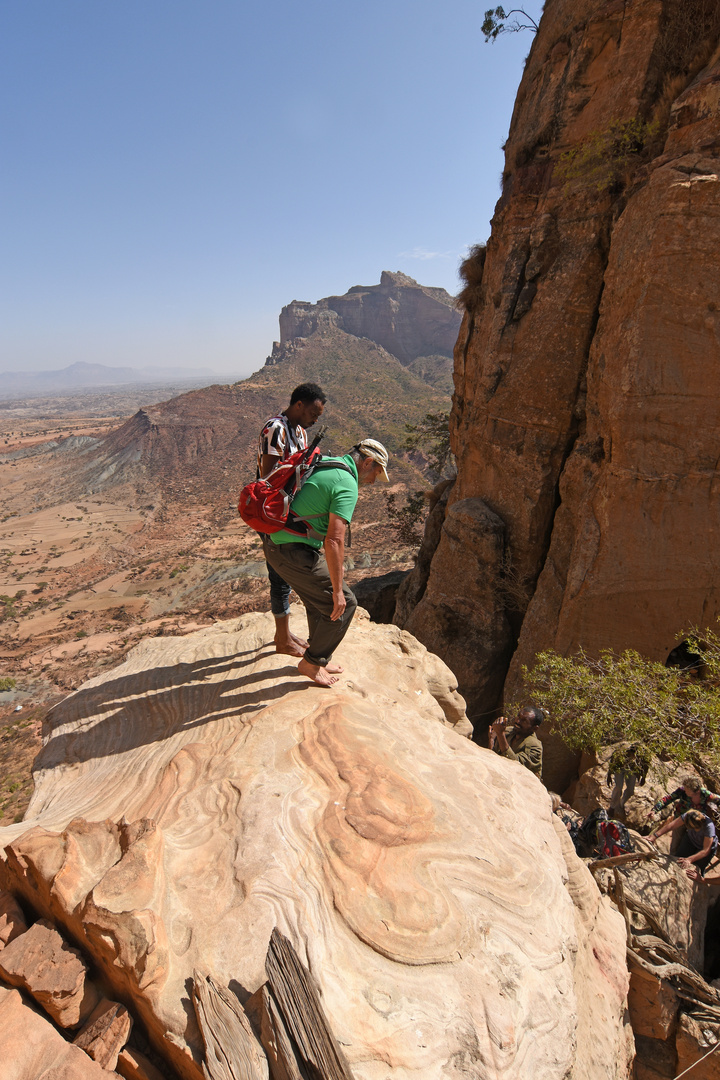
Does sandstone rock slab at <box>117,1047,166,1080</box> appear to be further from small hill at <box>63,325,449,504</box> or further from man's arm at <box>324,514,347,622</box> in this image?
small hill at <box>63,325,449,504</box>

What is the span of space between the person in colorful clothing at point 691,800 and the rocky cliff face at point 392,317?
315ft

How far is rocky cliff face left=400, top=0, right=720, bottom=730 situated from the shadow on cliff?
4.69 meters

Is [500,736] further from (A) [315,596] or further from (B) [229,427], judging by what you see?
(B) [229,427]

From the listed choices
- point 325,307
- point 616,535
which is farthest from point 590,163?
point 325,307

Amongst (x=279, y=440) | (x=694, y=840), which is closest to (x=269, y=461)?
(x=279, y=440)

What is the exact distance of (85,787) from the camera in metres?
3.41

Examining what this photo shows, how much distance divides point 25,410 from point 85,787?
185m

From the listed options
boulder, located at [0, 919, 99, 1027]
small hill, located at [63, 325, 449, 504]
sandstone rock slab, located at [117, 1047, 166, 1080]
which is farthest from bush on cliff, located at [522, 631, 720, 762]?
small hill, located at [63, 325, 449, 504]

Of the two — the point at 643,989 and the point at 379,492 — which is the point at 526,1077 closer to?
the point at 643,989

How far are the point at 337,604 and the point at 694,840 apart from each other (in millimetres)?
3642

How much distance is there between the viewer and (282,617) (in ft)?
14.5

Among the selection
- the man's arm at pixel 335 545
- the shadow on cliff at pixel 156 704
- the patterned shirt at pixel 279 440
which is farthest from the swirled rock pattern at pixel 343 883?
the patterned shirt at pixel 279 440

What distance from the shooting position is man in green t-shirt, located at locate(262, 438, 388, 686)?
130 inches

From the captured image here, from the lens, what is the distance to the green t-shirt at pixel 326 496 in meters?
3.32
